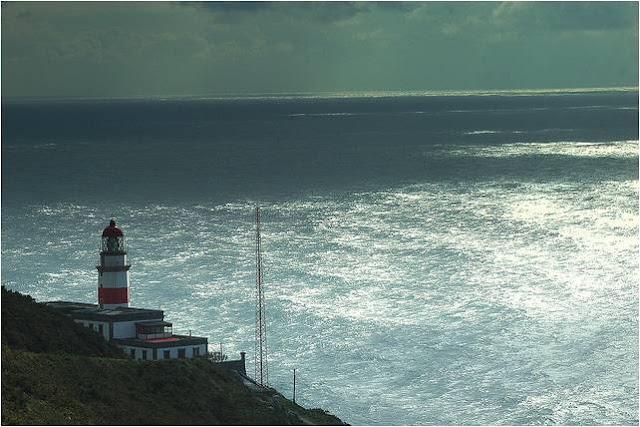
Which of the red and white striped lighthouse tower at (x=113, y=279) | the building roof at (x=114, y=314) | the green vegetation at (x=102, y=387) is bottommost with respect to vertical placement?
the green vegetation at (x=102, y=387)

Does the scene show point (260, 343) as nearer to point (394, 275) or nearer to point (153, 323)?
point (153, 323)

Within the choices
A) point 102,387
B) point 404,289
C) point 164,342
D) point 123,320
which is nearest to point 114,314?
point 123,320

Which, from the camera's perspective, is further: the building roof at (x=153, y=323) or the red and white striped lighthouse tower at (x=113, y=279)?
the red and white striped lighthouse tower at (x=113, y=279)

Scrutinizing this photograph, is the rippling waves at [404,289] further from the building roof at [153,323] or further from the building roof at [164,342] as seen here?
the building roof at [153,323]

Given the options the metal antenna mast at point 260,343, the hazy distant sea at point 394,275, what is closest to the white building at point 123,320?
the metal antenna mast at point 260,343

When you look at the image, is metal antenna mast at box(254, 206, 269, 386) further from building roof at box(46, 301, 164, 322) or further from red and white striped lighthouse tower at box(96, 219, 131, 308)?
red and white striped lighthouse tower at box(96, 219, 131, 308)

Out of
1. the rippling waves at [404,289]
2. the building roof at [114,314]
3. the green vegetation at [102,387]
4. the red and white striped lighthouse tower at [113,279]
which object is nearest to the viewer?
the green vegetation at [102,387]

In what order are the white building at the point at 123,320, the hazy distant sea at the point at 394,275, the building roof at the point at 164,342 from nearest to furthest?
1. the building roof at the point at 164,342
2. the white building at the point at 123,320
3. the hazy distant sea at the point at 394,275

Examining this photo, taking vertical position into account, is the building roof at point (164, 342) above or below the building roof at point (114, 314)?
below
